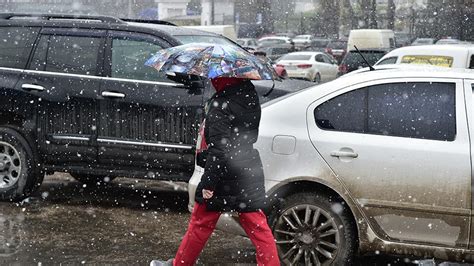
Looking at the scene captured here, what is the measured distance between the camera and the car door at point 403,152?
5082 millimetres

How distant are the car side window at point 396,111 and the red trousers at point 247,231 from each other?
98cm

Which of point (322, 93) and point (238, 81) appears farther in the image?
point (322, 93)

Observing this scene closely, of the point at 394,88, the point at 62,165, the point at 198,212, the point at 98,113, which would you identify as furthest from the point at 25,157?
the point at 394,88

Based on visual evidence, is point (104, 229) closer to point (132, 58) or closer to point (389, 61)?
point (132, 58)

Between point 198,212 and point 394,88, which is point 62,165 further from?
point 394,88

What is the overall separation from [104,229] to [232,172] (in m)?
2.40

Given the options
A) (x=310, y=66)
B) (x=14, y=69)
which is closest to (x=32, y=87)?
(x=14, y=69)

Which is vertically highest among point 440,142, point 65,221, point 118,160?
point 440,142

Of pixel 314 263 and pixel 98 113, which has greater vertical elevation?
pixel 98 113

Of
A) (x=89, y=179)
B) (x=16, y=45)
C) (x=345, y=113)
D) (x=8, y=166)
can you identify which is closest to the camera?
(x=345, y=113)

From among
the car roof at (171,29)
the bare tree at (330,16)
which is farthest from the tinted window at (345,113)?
the bare tree at (330,16)

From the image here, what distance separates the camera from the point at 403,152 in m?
5.17

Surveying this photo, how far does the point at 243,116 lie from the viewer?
4.78 m

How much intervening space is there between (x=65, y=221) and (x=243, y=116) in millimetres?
2937
